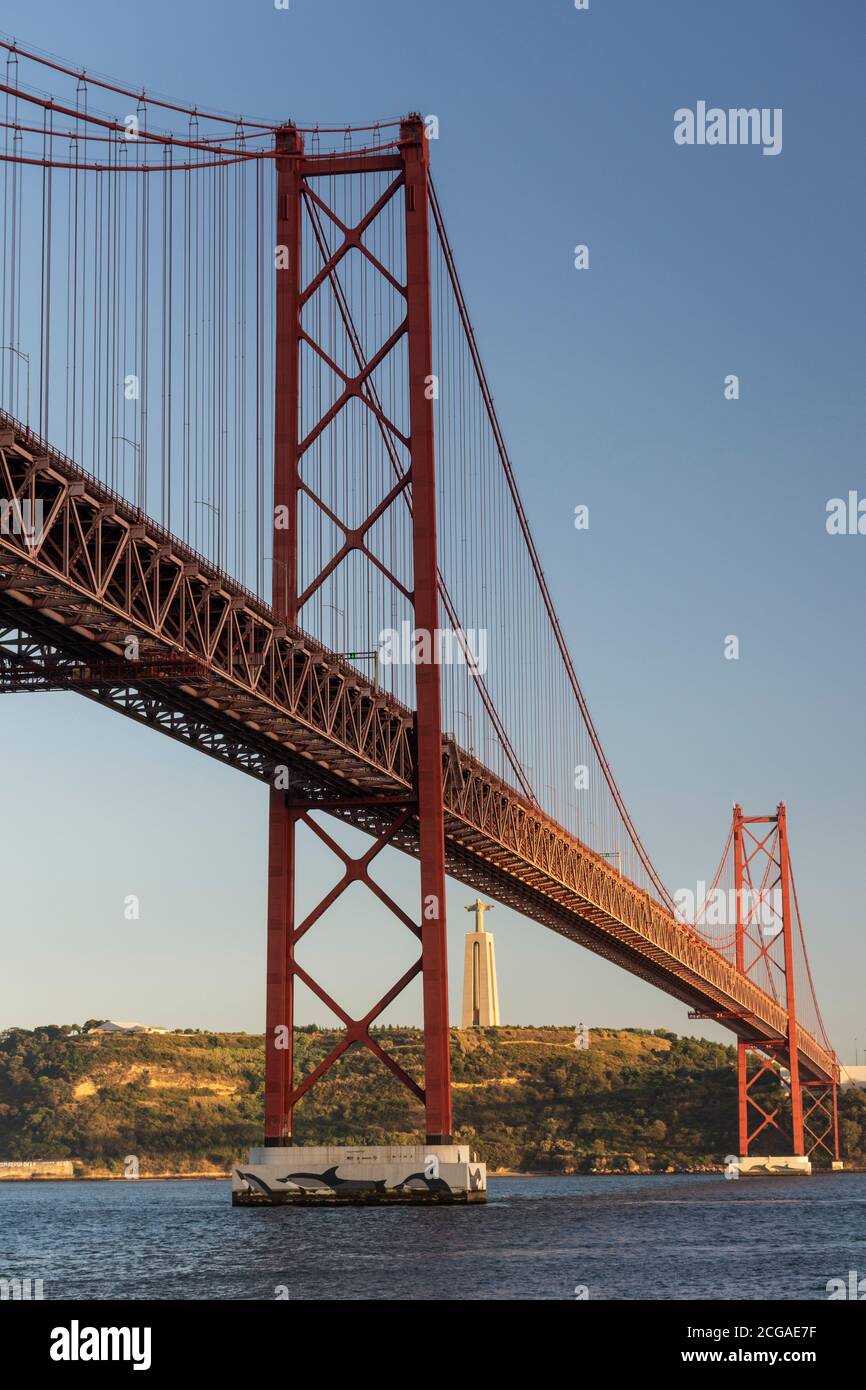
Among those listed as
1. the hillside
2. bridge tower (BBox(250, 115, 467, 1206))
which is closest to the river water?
bridge tower (BBox(250, 115, 467, 1206))

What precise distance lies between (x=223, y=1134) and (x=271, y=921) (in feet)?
258

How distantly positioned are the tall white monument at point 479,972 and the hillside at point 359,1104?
5.18 meters

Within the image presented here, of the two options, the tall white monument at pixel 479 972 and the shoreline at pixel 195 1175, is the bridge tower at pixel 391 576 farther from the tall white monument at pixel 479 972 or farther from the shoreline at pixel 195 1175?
the tall white monument at pixel 479 972

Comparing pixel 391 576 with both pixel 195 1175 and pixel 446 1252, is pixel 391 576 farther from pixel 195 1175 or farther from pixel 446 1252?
pixel 195 1175

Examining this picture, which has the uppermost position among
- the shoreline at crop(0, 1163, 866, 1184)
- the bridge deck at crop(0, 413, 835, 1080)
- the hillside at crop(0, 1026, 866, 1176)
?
the bridge deck at crop(0, 413, 835, 1080)

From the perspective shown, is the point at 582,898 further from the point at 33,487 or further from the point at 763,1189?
the point at 33,487

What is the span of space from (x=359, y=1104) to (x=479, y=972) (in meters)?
29.4

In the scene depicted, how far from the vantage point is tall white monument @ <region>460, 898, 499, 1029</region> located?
5659 inches

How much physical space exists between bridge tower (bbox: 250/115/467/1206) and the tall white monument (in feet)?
305

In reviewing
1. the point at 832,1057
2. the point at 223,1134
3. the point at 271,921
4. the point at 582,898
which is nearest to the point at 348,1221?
the point at 271,921

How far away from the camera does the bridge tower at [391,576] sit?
47.6 meters

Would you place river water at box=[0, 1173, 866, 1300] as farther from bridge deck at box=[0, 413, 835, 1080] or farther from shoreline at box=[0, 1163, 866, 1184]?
shoreline at box=[0, 1163, 866, 1184]
